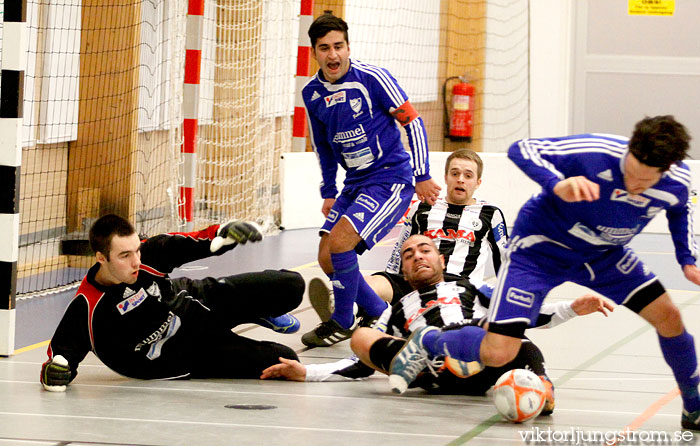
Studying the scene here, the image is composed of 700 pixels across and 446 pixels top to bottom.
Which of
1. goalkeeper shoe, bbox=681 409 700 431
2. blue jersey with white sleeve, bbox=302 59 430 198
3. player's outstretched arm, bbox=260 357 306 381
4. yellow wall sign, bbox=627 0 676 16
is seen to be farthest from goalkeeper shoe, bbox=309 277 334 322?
yellow wall sign, bbox=627 0 676 16

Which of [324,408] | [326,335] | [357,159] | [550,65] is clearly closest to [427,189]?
[357,159]

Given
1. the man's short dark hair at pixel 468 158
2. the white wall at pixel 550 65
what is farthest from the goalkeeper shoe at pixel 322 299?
the white wall at pixel 550 65

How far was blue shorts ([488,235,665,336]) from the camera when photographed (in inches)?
155

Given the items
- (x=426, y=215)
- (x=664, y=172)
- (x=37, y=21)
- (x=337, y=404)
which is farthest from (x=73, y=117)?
(x=664, y=172)

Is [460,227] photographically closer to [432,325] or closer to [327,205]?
[327,205]

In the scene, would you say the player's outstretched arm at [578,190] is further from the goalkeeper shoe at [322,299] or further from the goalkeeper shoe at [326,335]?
the goalkeeper shoe at [322,299]

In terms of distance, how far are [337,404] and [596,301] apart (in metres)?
1.19

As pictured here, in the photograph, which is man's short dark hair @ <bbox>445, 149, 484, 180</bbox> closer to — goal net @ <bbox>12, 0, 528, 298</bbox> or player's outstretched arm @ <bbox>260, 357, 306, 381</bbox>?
player's outstretched arm @ <bbox>260, 357, 306, 381</bbox>

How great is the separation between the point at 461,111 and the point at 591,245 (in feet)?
37.4

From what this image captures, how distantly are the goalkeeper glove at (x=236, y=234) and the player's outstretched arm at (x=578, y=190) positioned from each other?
137cm

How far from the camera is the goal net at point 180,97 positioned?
8195mm

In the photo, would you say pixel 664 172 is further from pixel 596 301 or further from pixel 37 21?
pixel 37 21

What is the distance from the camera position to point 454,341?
4.18m

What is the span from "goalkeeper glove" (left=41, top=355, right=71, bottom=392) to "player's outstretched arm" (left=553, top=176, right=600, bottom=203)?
2156mm
